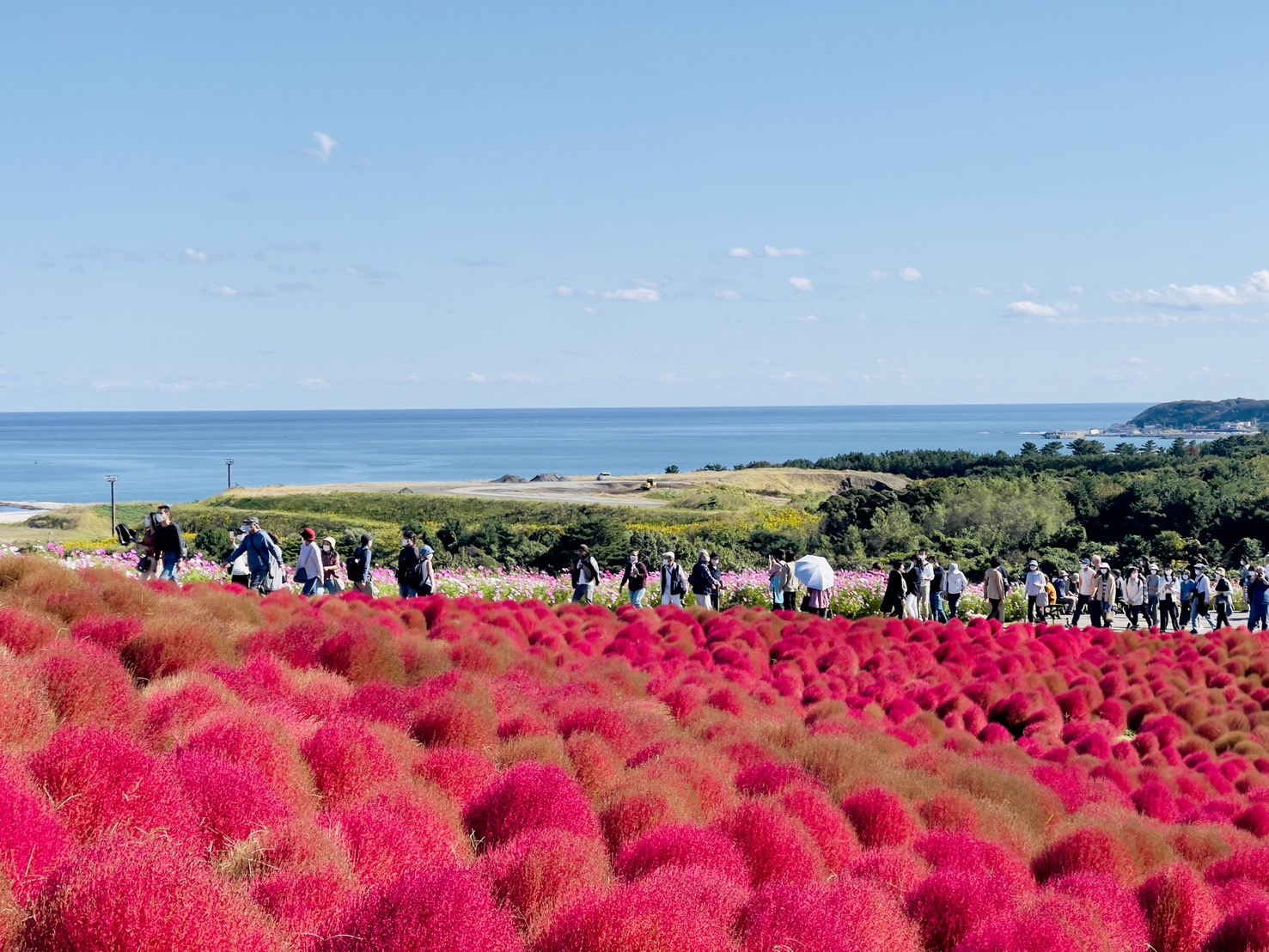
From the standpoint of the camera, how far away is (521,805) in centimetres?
407

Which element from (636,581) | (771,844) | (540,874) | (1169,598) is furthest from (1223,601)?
(540,874)

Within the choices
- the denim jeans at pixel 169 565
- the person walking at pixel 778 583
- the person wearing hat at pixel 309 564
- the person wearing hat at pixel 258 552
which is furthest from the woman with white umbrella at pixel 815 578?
the denim jeans at pixel 169 565

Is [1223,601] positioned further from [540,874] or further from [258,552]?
[540,874]

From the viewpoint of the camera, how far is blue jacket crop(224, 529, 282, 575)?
13320mm

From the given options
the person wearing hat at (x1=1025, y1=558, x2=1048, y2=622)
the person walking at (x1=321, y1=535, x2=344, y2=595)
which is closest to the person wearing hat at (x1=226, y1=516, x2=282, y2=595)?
the person walking at (x1=321, y1=535, x2=344, y2=595)

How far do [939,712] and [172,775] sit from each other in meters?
6.17

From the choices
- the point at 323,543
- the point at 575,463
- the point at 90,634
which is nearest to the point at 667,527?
the point at 323,543

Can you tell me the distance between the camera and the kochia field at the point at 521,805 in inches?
115

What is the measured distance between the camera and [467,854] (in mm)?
3826

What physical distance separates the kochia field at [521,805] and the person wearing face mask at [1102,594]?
11.4 metres

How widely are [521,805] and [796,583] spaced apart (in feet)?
52.1

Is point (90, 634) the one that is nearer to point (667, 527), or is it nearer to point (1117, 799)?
point (1117, 799)

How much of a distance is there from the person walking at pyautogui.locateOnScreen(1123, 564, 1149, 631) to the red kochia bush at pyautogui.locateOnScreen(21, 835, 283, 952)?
738 inches

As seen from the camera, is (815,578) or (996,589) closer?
(815,578)
